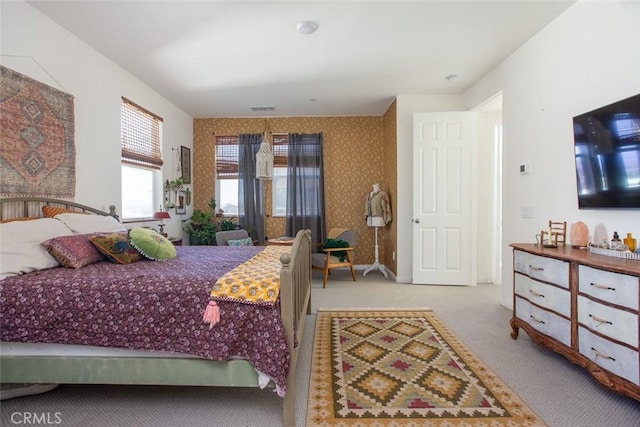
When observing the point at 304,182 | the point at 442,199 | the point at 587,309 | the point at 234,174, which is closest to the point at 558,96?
the point at 587,309

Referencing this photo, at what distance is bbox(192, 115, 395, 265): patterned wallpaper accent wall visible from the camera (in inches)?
216

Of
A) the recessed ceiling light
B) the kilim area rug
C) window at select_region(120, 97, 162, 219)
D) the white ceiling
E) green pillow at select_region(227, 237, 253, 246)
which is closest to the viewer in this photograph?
the kilim area rug

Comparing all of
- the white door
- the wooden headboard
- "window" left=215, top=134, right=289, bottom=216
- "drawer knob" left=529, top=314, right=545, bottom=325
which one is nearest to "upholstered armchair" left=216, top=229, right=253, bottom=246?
"window" left=215, top=134, right=289, bottom=216

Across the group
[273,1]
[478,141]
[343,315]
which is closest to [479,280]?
[478,141]

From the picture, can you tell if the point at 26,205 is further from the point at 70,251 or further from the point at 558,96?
the point at 558,96

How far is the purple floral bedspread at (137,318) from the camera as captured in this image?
1628 mm

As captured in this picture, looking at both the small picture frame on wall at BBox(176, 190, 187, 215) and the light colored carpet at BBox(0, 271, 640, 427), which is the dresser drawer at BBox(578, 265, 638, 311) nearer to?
the light colored carpet at BBox(0, 271, 640, 427)

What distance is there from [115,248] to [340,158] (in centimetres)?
389

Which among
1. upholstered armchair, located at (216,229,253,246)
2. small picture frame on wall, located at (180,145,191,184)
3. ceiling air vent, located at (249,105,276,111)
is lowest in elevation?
upholstered armchair, located at (216,229,253,246)

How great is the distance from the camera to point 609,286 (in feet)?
5.68

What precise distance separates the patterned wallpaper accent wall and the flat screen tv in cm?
328

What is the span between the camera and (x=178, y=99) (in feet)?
15.0

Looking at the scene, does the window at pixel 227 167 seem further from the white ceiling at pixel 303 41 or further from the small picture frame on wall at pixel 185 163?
the white ceiling at pixel 303 41

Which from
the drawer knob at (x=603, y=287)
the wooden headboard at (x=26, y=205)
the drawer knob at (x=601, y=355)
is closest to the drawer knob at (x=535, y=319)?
the drawer knob at (x=601, y=355)
